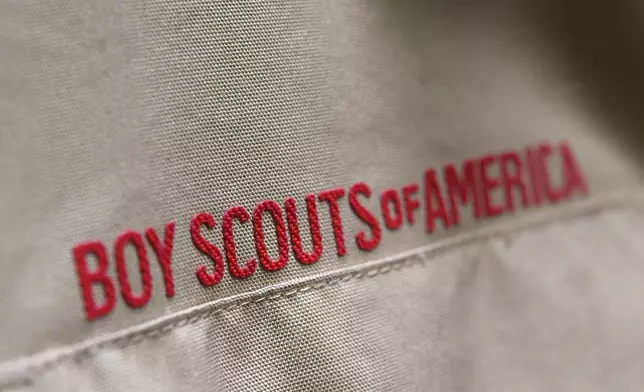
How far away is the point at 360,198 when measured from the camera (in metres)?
0.32

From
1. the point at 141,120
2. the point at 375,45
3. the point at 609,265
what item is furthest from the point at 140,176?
the point at 609,265

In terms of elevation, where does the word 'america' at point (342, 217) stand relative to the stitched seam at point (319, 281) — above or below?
above

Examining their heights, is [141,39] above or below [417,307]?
above

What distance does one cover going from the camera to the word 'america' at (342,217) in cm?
26

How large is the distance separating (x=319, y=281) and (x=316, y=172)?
52 millimetres

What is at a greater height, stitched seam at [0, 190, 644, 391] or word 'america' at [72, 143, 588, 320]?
word 'america' at [72, 143, 588, 320]

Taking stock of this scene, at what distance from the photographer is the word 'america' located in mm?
260

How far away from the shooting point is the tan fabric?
248mm

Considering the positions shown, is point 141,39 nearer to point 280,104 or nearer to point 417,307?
point 280,104

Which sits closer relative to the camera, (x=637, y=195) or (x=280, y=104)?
(x=280, y=104)

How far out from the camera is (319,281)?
0.30m

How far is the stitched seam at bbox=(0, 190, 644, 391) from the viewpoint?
0.25m

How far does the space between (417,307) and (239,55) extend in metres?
0.15

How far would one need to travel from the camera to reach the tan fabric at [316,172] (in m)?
0.25
